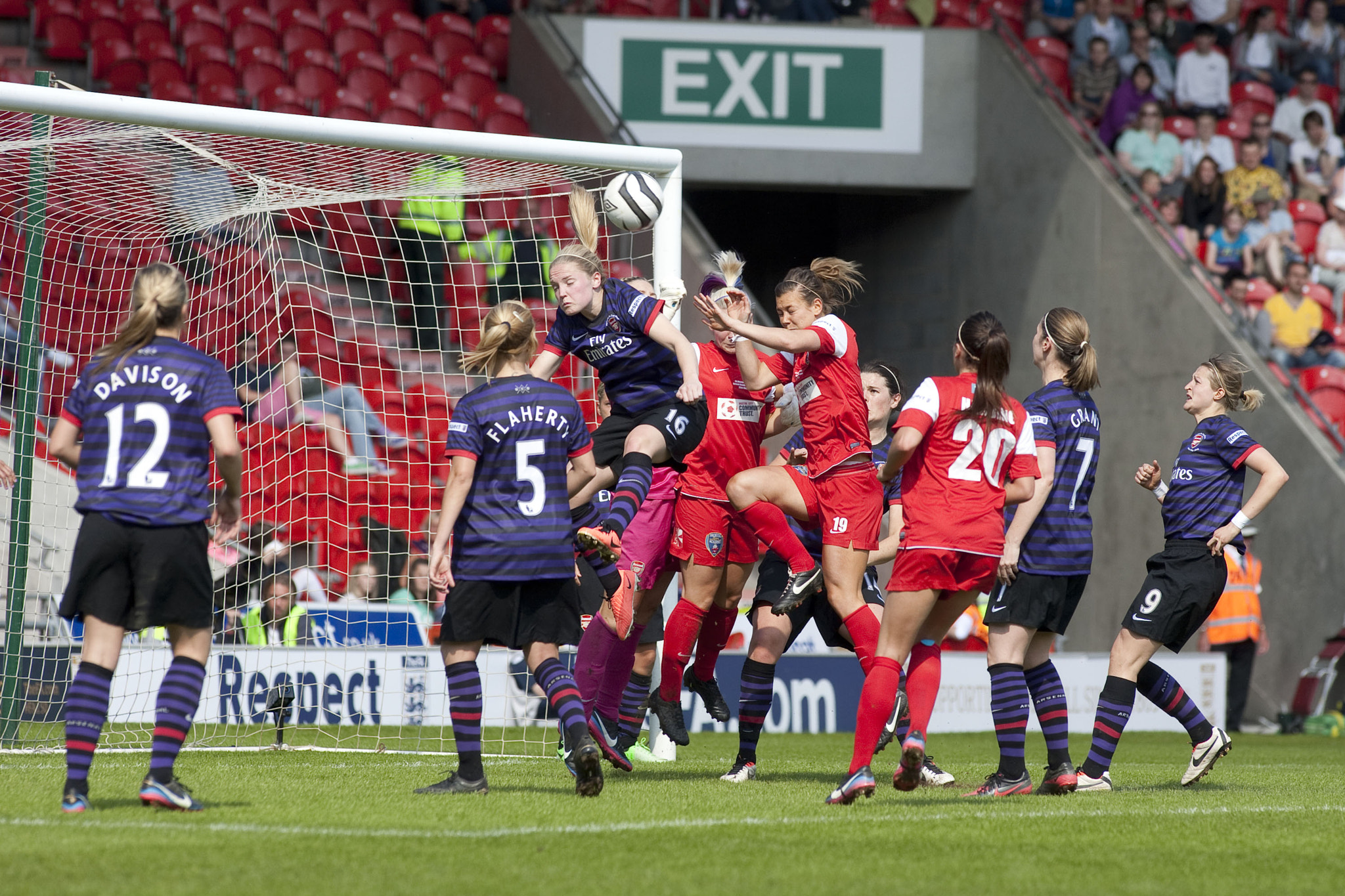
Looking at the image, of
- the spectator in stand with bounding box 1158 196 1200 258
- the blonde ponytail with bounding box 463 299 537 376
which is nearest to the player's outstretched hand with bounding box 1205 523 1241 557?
the blonde ponytail with bounding box 463 299 537 376

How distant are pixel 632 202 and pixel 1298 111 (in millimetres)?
12580

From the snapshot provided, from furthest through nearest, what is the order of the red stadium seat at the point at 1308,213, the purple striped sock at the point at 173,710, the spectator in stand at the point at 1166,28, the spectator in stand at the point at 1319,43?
the spectator in stand at the point at 1319,43 → the spectator in stand at the point at 1166,28 → the red stadium seat at the point at 1308,213 → the purple striped sock at the point at 173,710

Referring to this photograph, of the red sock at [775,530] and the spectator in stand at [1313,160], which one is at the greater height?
the spectator in stand at [1313,160]

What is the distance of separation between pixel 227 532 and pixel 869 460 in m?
2.59

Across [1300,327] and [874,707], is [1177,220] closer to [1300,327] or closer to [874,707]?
[1300,327]

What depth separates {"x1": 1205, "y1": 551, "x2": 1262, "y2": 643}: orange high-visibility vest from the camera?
12.3m

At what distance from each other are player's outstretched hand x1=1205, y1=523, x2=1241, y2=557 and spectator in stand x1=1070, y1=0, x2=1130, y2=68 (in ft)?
40.8

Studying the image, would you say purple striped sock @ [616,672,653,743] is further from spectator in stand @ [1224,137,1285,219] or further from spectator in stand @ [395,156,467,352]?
spectator in stand @ [1224,137,1285,219]

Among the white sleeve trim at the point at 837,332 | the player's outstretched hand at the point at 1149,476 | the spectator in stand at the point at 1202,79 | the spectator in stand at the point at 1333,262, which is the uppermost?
the spectator in stand at the point at 1202,79

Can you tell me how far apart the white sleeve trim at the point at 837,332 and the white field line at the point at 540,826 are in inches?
73.7

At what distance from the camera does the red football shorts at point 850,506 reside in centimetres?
611

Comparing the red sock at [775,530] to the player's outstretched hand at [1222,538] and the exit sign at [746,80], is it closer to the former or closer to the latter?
the player's outstretched hand at [1222,538]

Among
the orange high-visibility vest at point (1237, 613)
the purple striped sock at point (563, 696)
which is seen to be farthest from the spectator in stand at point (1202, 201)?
the purple striped sock at point (563, 696)

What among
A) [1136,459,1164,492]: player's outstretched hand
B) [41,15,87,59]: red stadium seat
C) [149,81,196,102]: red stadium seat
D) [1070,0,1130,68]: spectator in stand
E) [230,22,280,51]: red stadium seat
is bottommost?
[1136,459,1164,492]: player's outstretched hand
